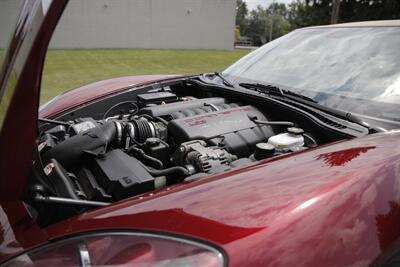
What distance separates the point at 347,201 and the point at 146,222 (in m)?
0.60

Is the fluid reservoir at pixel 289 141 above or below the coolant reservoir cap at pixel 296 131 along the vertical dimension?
below

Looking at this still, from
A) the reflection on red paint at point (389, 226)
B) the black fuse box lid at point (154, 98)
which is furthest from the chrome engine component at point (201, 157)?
the black fuse box lid at point (154, 98)

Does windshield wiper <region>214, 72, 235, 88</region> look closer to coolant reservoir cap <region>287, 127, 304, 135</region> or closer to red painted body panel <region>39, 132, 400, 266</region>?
coolant reservoir cap <region>287, 127, 304, 135</region>

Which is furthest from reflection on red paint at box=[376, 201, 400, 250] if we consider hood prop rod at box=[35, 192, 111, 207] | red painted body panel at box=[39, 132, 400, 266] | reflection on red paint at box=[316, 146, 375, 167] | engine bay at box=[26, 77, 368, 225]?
hood prop rod at box=[35, 192, 111, 207]

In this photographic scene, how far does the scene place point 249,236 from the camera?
1.03 meters

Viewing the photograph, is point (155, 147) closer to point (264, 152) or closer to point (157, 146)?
point (157, 146)

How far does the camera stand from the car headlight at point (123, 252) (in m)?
0.99

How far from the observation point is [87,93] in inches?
109

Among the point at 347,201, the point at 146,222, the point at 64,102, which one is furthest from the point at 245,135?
the point at 64,102

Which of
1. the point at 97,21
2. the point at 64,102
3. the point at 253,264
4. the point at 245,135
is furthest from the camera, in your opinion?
the point at 97,21

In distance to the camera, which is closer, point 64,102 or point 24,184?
point 24,184

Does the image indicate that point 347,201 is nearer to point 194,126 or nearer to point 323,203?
point 323,203

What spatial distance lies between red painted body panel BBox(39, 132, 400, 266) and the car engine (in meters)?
0.29

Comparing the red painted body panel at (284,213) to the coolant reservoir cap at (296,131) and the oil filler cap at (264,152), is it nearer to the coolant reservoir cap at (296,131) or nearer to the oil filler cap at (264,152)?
the oil filler cap at (264,152)
